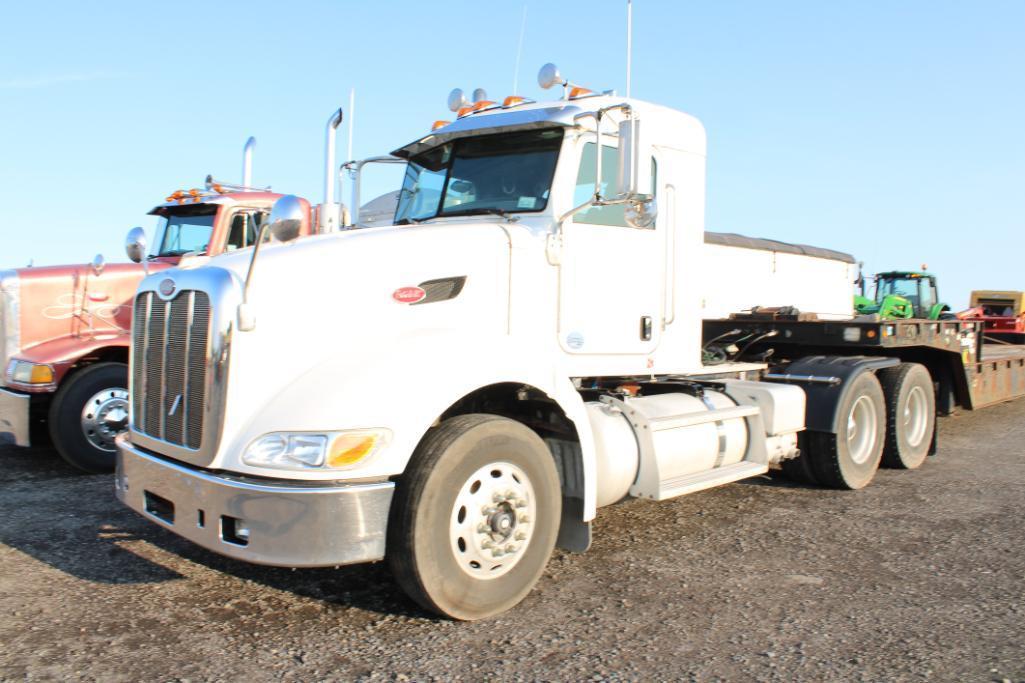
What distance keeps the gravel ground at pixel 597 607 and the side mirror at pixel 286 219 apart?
1806mm

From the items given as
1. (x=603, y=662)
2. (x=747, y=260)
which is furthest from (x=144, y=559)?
(x=747, y=260)

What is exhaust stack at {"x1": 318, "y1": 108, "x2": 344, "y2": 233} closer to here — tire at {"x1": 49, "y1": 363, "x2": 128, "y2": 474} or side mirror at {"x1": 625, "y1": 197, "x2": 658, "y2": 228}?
side mirror at {"x1": 625, "y1": 197, "x2": 658, "y2": 228}

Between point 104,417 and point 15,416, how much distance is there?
27.4 inches

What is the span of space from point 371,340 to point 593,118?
202 cm

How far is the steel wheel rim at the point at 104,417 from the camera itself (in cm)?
710

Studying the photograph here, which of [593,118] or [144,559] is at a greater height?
[593,118]

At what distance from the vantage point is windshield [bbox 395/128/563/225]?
16.3ft

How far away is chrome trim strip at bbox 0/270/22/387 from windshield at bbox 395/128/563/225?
4072 millimetres

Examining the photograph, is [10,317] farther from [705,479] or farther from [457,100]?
[705,479]

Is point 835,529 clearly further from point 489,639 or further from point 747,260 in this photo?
point 747,260

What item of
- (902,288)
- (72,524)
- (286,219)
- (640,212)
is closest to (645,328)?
(640,212)

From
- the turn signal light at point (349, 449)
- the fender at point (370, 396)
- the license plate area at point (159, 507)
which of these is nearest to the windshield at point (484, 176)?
the fender at point (370, 396)

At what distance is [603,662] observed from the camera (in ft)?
11.5

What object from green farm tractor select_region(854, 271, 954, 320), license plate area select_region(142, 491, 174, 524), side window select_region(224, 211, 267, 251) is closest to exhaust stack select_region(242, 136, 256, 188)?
side window select_region(224, 211, 267, 251)
